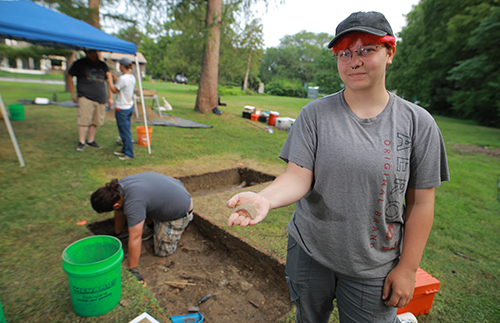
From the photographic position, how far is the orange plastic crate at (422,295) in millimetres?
2119

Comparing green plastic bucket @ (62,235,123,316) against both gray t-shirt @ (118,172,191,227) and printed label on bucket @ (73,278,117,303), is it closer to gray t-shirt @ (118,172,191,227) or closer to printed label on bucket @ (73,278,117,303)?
printed label on bucket @ (73,278,117,303)

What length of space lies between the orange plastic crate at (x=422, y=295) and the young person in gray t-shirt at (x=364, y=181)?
1130mm

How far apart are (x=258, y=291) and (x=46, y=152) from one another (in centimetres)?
545

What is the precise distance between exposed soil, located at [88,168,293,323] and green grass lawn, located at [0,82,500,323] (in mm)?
168

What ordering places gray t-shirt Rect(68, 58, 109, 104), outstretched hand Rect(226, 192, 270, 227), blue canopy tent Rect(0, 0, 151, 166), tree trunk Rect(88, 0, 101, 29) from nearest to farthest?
outstretched hand Rect(226, 192, 270, 227)
blue canopy tent Rect(0, 0, 151, 166)
gray t-shirt Rect(68, 58, 109, 104)
tree trunk Rect(88, 0, 101, 29)

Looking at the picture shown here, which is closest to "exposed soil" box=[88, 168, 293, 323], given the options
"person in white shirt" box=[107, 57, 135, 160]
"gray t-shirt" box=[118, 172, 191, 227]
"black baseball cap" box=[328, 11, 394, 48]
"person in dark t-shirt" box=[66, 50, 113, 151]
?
"gray t-shirt" box=[118, 172, 191, 227]

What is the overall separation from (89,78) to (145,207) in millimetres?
4340

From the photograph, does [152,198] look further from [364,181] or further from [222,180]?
[222,180]

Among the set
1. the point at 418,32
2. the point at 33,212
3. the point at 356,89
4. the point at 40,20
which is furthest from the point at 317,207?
the point at 418,32

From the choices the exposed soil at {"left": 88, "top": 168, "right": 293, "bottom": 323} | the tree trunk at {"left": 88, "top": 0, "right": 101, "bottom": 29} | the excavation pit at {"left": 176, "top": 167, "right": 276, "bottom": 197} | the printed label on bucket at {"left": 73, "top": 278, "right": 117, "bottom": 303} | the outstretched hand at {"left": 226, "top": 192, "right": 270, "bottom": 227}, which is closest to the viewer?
the outstretched hand at {"left": 226, "top": 192, "right": 270, "bottom": 227}

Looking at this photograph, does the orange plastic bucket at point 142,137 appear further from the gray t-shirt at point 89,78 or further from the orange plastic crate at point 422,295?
the orange plastic crate at point 422,295

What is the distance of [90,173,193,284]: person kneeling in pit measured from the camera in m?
2.69

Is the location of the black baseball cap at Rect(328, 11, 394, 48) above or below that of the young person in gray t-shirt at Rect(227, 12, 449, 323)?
above

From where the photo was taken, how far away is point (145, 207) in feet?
9.16
